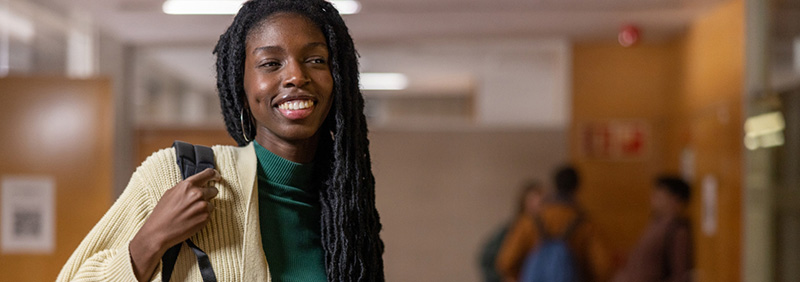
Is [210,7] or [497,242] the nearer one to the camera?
[210,7]

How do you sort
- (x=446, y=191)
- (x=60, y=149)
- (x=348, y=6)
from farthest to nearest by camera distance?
(x=446, y=191)
(x=348, y=6)
(x=60, y=149)

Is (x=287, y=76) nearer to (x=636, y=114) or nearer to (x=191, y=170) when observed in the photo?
(x=191, y=170)

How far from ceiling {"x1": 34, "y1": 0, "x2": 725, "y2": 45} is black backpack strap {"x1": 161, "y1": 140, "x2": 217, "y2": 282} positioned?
3321 mm

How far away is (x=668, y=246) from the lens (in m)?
4.25

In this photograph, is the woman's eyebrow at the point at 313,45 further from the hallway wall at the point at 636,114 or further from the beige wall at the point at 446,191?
the beige wall at the point at 446,191

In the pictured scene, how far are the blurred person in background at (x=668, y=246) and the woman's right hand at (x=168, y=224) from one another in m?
3.57

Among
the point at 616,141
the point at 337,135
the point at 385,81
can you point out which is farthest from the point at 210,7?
the point at 385,81

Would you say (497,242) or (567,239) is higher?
(567,239)

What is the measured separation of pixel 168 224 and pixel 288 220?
0.21 m

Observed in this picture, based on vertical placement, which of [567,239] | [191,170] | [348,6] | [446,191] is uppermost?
[348,6]

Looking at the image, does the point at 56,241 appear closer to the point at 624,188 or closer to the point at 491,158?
the point at 491,158

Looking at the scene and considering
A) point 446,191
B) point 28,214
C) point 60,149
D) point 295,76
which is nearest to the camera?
point 295,76

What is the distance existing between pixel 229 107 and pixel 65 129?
144 inches

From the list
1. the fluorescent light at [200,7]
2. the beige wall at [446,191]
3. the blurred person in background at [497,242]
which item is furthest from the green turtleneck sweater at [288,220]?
the beige wall at [446,191]
